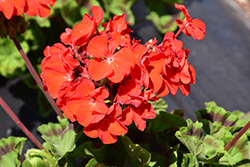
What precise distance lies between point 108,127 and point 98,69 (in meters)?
0.14

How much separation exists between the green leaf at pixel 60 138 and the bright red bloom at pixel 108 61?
0.37m

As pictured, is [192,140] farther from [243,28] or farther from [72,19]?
[243,28]

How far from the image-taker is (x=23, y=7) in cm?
68

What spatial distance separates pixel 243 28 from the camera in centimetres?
224

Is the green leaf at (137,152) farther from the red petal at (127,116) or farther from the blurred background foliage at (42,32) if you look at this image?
the blurred background foliage at (42,32)

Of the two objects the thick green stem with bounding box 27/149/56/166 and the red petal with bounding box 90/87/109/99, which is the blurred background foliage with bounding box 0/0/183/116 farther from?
the red petal with bounding box 90/87/109/99

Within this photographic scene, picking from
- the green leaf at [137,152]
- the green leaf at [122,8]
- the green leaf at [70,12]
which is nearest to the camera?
the green leaf at [137,152]

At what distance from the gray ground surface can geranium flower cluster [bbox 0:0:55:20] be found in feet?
3.13

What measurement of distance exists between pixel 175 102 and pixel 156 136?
2.57 feet

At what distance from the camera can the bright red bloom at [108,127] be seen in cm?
61

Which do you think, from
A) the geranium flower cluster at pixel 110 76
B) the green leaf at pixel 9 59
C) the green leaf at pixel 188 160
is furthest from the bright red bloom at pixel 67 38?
the green leaf at pixel 9 59

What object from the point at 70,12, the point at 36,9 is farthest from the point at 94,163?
the point at 70,12

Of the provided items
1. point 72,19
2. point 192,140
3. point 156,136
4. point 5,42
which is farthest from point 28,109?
point 192,140

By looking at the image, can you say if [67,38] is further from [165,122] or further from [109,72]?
[165,122]
